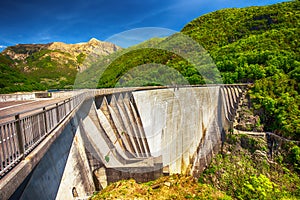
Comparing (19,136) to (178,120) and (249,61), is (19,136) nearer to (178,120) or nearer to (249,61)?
(178,120)

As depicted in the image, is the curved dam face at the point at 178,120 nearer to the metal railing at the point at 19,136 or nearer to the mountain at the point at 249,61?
the mountain at the point at 249,61

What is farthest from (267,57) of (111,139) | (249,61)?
(111,139)

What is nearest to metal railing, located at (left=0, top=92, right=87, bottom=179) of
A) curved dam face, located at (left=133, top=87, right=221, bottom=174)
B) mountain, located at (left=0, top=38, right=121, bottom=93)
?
curved dam face, located at (left=133, top=87, right=221, bottom=174)

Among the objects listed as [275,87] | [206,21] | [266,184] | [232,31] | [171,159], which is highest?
[206,21]

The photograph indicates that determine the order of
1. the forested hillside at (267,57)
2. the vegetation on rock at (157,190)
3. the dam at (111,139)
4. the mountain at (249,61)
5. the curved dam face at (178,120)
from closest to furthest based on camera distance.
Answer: the dam at (111,139) → the vegetation on rock at (157,190) → the curved dam face at (178,120) → the forested hillside at (267,57) → the mountain at (249,61)

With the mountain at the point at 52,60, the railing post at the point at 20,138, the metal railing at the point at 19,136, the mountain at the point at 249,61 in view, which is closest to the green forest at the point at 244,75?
the mountain at the point at 249,61

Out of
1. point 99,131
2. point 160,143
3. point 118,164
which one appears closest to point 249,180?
point 160,143

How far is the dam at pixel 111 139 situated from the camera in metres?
2.97

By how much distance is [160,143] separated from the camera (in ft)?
57.8

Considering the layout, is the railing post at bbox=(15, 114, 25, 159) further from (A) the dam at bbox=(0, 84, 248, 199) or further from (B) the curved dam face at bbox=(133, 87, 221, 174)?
(B) the curved dam face at bbox=(133, 87, 221, 174)

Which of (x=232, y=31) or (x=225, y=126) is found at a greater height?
(x=232, y=31)

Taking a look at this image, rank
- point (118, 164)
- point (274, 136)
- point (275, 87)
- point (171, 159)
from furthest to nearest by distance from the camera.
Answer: point (275, 87), point (274, 136), point (171, 159), point (118, 164)

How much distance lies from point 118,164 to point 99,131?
2458 mm

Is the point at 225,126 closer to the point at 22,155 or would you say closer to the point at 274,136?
the point at 274,136
